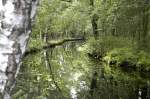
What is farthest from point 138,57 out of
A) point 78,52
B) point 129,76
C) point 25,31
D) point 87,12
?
point 25,31

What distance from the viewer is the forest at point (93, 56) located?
13.0 metres

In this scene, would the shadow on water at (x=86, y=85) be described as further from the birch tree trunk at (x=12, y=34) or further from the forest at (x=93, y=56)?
the birch tree trunk at (x=12, y=34)

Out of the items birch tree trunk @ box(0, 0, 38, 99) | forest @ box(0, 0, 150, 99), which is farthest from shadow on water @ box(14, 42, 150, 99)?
birch tree trunk @ box(0, 0, 38, 99)

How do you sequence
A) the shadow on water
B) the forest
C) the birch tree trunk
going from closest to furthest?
the birch tree trunk
the shadow on water
the forest

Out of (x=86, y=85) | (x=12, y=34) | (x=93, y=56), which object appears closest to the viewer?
(x=12, y=34)

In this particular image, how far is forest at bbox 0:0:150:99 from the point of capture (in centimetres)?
1295

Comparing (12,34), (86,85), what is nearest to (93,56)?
(86,85)

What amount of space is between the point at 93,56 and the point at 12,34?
2219cm

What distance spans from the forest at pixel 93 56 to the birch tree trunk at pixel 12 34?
23.3 ft

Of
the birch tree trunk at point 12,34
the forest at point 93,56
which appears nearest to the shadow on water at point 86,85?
the forest at point 93,56

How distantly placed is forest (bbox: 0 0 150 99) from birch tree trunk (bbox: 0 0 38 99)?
23.3 ft

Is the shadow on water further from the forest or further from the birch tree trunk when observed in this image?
the birch tree trunk

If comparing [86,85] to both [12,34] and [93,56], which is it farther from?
[12,34]

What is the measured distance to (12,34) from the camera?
153cm
